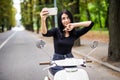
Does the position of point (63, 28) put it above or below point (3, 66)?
above

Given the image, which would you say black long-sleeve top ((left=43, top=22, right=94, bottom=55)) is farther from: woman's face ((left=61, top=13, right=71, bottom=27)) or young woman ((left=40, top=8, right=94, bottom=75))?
woman's face ((left=61, top=13, right=71, bottom=27))

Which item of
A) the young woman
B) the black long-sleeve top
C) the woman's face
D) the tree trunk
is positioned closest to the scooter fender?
the young woman

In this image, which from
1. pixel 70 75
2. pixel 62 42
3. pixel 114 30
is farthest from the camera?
pixel 114 30

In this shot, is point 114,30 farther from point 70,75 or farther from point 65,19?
point 70,75

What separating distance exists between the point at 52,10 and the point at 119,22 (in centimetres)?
1071

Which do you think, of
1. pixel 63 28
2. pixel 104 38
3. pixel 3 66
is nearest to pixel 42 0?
pixel 104 38

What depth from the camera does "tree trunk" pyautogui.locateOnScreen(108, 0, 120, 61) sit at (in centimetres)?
1598

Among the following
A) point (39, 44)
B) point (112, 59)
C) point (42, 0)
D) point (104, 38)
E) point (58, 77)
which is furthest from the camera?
point (42, 0)

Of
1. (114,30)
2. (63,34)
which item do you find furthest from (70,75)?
(114,30)

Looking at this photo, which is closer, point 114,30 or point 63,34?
point 63,34

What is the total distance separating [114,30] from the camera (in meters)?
16.2

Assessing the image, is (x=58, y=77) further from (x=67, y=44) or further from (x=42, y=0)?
(x=42, y=0)

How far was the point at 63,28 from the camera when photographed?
246 inches

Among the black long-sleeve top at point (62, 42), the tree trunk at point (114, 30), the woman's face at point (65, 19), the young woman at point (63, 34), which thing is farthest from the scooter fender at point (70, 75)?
the tree trunk at point (114, 30)
